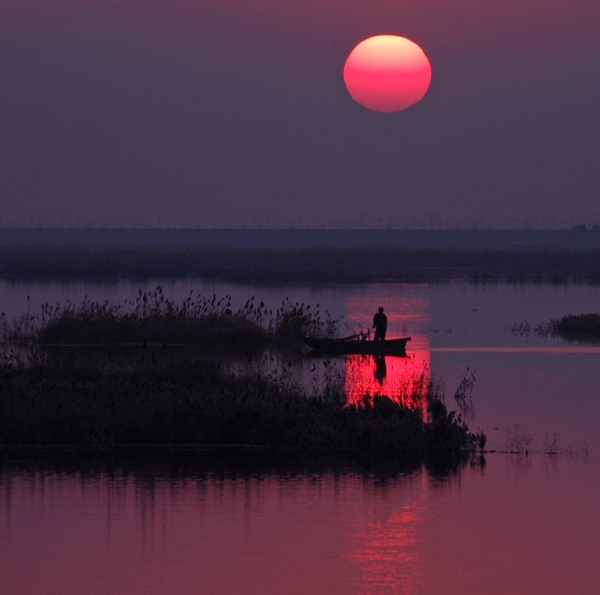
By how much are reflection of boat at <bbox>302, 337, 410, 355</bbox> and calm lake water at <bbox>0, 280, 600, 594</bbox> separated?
10.4 metres

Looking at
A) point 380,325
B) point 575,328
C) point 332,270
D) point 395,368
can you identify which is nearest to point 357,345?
point 380,325

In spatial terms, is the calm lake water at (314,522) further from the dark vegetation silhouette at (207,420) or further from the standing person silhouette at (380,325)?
the standing person silhouette at (380,325)

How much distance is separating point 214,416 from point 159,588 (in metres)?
7.22

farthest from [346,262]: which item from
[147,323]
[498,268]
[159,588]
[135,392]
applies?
[159,588]

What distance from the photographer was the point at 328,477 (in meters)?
16.4

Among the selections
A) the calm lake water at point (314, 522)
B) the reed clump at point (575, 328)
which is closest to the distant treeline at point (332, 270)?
the reed clump at point (575, 328)

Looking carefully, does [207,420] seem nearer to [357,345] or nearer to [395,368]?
[395,368]

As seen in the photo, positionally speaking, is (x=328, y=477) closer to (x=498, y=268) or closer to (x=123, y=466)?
(x=123, y=466)

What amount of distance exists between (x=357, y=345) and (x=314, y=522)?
62.4 ft

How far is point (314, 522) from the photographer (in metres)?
14.0

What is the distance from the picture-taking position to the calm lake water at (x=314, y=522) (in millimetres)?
11820

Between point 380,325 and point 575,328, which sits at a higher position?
point 575,328

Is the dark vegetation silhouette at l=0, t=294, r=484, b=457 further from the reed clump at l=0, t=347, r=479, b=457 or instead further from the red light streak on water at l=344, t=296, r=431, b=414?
the red light streak on water at l=344, t=296, r=431, b=414

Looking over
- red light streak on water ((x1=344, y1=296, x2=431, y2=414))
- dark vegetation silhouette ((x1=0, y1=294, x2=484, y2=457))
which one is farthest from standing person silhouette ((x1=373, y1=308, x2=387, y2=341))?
dark vegetation silhouette ((x1=0, y1=294, x2=484, y2=457))
